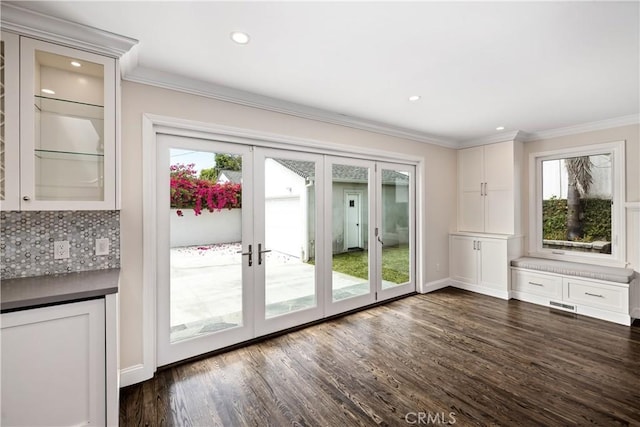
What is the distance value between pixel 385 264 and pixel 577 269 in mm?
2448

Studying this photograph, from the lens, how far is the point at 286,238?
329 centimetres

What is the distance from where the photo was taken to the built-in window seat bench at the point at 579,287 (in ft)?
11.5

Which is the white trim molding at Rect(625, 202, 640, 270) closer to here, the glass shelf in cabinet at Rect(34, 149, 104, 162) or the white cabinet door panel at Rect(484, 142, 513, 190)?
the white cabinet door panel at Rect(484, 142, 513, 190)

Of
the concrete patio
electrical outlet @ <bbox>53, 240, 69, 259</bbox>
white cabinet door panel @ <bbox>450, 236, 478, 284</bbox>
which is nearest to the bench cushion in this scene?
white cabinet door panel @ <bbox>450, 236, 478, 284</bbox>

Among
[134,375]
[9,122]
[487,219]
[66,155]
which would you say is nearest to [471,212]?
[487,219]

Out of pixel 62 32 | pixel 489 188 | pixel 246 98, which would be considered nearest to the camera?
pixel 62 32

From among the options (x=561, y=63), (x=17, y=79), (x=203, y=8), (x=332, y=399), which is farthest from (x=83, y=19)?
(x=561, y=63)

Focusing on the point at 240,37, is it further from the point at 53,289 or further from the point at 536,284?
the point at 536,284

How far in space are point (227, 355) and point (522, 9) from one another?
3.41 meters

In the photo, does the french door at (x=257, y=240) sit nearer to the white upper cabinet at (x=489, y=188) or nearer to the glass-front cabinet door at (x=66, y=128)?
the glass-front cabinet door at (x=66, y=128)

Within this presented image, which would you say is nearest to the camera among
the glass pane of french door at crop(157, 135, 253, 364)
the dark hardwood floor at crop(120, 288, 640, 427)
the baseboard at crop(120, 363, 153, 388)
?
the dark hardwood floor at crop(120, 288, 640, 427)

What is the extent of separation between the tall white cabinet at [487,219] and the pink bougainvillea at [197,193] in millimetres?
3869

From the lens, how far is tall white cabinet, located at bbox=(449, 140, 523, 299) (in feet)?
14.6

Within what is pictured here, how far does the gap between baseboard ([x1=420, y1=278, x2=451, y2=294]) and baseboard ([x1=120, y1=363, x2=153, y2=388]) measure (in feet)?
12.5
